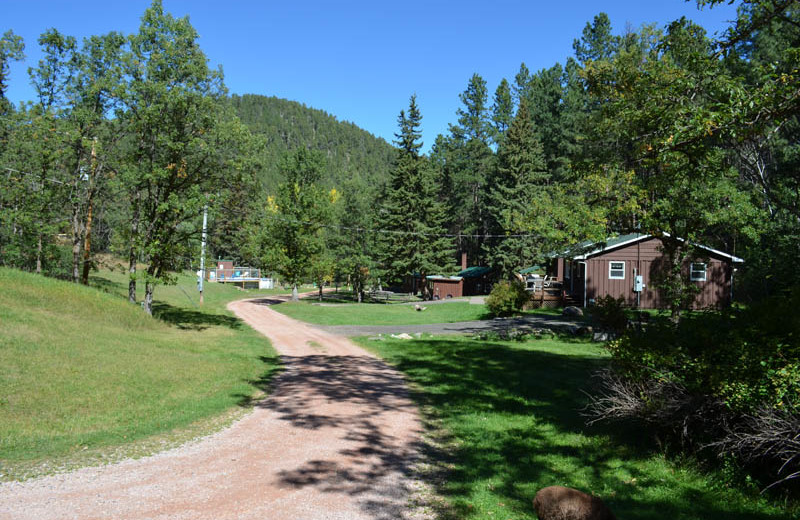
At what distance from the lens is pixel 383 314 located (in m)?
31.9

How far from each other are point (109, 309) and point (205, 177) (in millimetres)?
6966

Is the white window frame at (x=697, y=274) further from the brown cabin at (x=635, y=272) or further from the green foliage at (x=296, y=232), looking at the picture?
the green foliage at (x=296, y=232)

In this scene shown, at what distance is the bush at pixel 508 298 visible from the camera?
28.2 metres

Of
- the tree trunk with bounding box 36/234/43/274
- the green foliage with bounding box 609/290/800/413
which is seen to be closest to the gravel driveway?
the tree trunk with bounding box 36/234/43/274

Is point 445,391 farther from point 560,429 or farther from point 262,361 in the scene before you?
point 262,361

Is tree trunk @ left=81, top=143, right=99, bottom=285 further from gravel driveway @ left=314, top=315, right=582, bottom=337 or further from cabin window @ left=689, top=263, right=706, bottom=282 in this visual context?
cabin window @ left=689, top=263, right=706, bottom=282

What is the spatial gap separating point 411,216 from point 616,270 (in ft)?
65.3

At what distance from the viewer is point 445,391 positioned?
1147cm

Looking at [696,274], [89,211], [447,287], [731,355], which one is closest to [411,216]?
[447,287]

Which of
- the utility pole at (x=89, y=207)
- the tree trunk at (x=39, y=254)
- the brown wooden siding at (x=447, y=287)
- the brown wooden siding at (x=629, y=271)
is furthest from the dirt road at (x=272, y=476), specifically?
the brown wooden siding at (x=447, y=287)

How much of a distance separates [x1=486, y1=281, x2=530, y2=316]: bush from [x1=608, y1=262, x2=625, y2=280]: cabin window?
7.35m

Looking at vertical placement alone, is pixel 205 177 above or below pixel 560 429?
above

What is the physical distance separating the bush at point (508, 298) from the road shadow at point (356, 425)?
14.5m

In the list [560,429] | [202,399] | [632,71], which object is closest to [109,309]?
[202,399]
